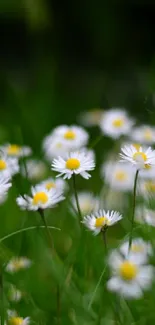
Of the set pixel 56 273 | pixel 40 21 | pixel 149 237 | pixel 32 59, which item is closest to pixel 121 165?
pixel 149 237

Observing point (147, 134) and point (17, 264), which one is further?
point (147, 134)

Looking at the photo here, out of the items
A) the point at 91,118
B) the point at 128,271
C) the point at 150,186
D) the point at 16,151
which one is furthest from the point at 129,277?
the point at 91,118

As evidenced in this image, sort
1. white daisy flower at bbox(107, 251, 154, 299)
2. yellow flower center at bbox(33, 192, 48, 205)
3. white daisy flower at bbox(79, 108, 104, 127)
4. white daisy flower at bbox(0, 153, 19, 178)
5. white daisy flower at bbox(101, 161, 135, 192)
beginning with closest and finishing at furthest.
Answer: white daisy flower at bbox(107, 251, 154, 299), yellow flower center at bbox(33, 192, 48, 205), white daisy flower at bbox(0, 153, 19, 178), white daisy flower at bbox(101, 161, 135, 192), white daisy flower at bbox(79, 108, 104, 127)

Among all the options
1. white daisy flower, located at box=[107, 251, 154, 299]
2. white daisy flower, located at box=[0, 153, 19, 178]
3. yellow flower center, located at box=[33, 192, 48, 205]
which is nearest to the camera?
white daisy flower, located at box=[107, 251, 154, 299]

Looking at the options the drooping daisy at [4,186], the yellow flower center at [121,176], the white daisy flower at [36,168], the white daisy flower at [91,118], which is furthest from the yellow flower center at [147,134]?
the white daisy flower at [91,118]

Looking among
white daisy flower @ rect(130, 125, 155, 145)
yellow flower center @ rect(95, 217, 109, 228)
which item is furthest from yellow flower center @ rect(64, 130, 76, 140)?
yellow flower center @ rect(95, 217, 109, 228)

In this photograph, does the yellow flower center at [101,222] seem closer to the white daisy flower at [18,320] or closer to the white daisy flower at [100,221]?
the white daisy flower at [100,221]

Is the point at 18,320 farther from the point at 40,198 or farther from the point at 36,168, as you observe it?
the point at 36,168

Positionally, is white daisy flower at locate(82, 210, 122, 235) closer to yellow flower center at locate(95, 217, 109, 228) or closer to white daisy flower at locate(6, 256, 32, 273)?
yellow flower center at locate(95, 217, 109, 228)
